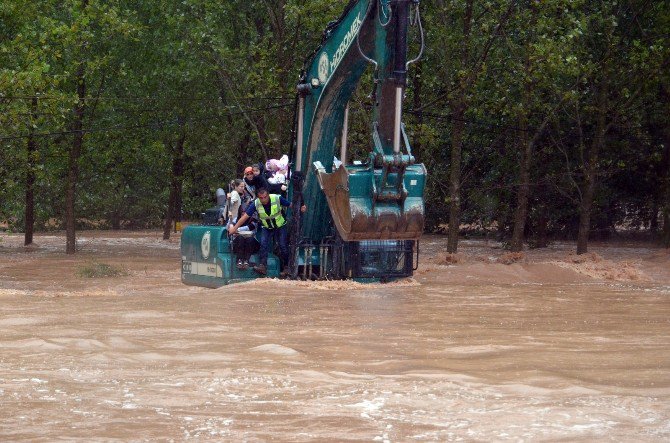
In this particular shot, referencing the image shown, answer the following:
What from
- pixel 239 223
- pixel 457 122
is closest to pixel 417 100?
pixel 457 122

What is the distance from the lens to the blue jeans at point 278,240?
20156mm

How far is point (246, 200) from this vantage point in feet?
66.8

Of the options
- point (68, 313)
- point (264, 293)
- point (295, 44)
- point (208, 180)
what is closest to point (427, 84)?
point (295, 44)

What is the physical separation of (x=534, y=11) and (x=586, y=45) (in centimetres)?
227

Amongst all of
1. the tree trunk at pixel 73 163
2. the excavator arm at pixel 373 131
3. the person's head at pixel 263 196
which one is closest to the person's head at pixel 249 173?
the person's head at pixel 263 196

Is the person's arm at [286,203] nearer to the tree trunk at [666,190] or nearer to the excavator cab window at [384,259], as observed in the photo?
the excavator cab window at [384,259]

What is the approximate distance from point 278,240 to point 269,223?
41cm

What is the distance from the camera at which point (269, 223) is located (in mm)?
20031

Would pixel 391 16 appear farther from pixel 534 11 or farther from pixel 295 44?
pixel 295 44

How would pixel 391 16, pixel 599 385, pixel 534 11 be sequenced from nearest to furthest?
pixel 599 385
pixel 391 16
pixel 534 11

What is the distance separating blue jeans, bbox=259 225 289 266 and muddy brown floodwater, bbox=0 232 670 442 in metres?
0.91

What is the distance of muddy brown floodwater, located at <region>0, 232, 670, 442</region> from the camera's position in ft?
28.8

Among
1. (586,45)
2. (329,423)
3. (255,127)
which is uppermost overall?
(586,45)

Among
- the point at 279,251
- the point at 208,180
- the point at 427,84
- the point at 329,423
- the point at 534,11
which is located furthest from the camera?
the point at 208,180
